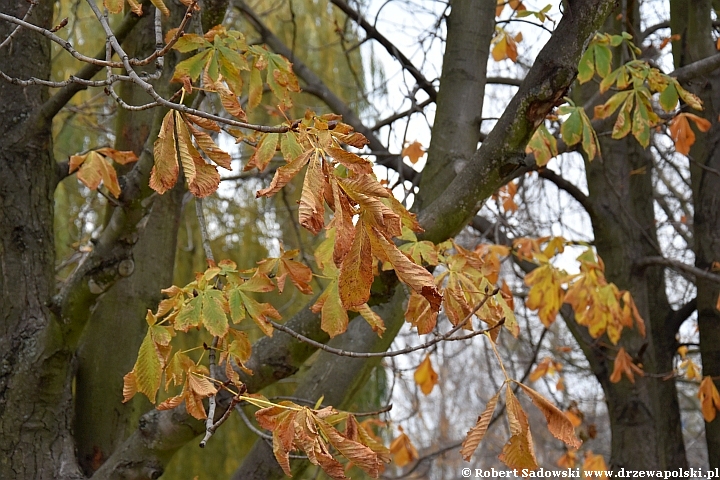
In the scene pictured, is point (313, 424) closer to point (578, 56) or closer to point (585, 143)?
point (578, 56)

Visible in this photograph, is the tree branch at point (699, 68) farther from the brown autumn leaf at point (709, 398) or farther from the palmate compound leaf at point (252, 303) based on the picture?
the palmate compound leaf at point (252, 303)

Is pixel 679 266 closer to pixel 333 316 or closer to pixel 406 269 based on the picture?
pixel 333 316

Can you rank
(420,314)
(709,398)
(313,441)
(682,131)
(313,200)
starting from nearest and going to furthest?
(313,200) → (313,441) → (420,314) → (682,131) → (709,398)

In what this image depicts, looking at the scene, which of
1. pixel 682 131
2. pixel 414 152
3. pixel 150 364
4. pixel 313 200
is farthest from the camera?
pixel 414 152

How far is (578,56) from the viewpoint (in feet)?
3.99

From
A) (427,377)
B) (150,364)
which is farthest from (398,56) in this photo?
(150,364)

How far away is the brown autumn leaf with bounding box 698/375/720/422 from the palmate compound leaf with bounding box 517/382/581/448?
70.4 inches

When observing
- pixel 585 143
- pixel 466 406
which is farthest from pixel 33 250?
pixel 466 406

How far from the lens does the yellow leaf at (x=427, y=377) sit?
2.58 metres

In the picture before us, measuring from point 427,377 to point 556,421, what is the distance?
5.14 feet

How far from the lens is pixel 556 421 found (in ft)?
3.51

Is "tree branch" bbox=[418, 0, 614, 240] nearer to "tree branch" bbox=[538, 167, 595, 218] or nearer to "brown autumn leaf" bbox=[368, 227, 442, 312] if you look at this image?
"brown autumn leaf" bbox=[368, 227, 442, 312]

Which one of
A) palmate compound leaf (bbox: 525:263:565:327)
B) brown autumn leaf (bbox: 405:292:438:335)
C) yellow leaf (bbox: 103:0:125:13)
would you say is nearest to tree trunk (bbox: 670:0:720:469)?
palmate compound leaf (bbox: 525:263:565:327)

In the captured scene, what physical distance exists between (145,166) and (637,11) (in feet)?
8.61
